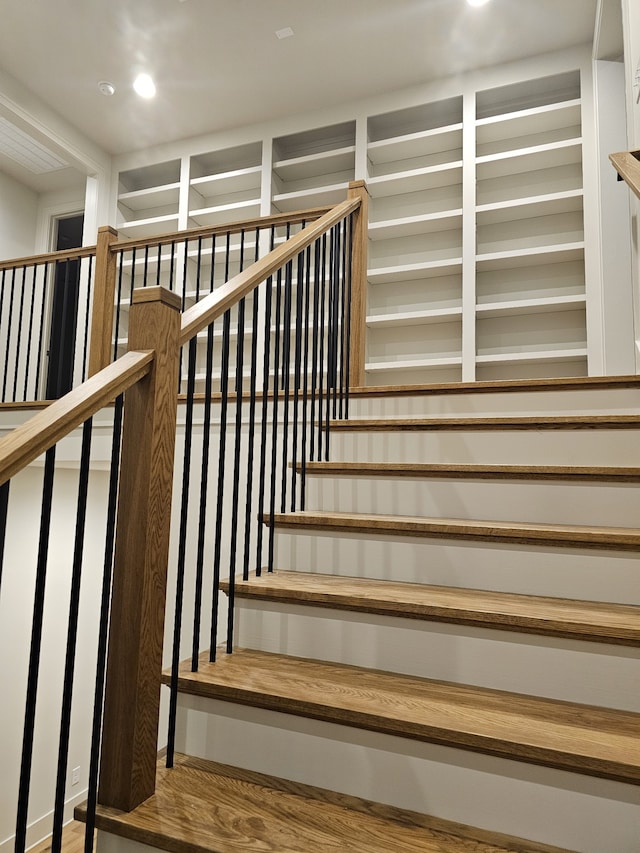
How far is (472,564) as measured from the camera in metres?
1.65

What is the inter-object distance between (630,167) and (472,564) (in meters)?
1.37

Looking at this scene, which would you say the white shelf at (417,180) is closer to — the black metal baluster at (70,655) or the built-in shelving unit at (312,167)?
the built-in shelving unit at (312,167)

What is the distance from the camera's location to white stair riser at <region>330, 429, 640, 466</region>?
191 centimetres

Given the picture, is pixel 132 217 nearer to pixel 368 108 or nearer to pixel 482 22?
pixel 368 108

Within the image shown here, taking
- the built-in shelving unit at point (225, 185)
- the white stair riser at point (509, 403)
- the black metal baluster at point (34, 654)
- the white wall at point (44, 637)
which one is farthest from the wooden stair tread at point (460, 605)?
the built-in shelving unit at point (225, 185)

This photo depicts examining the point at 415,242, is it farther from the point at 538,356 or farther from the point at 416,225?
the point at 538,356

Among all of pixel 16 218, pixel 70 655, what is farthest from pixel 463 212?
pixel 16 218

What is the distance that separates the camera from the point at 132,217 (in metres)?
5.38

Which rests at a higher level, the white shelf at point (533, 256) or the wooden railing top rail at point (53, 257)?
the white shelf at point (533, 256)

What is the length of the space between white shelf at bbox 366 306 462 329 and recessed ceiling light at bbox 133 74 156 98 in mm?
2317

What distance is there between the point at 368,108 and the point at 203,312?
11.9 ft

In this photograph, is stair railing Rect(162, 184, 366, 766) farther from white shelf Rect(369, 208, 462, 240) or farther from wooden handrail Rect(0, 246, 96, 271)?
wooden handrail Rect(0, 246, 96, 271)

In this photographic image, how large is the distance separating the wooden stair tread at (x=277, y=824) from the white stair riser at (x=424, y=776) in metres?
0.03

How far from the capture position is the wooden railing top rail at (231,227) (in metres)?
2.90
